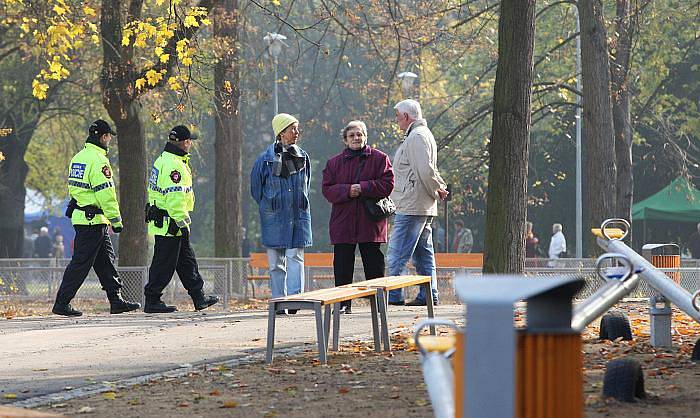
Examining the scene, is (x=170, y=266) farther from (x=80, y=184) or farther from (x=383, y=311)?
(x=383, y=311)

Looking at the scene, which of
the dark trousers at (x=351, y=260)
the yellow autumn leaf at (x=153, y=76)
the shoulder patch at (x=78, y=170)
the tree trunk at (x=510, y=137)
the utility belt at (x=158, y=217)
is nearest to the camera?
the tree trunk at (x=510, y=137)

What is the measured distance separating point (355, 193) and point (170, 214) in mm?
2540

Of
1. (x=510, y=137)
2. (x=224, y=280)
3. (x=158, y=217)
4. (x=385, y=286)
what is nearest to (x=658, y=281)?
(x=385, y=286)

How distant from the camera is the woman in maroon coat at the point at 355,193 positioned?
1483cm

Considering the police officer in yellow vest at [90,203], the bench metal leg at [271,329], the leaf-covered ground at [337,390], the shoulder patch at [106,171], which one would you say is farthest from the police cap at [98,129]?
the bench metal leg at [271,329]

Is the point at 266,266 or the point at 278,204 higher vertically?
the point at 278,204

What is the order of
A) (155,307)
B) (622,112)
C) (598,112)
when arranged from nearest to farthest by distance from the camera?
(155,307), (598,112), (622,112)

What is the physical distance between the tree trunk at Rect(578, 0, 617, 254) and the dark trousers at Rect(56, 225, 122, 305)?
10517 mm

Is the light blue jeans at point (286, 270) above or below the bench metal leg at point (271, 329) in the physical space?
above

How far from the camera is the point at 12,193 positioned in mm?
38281

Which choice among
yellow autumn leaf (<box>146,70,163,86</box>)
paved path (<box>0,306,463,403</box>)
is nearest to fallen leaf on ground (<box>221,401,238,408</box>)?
paved path (<box>0,306,463,403</box>)

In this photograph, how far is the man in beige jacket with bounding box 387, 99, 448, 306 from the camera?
15383 millimetres

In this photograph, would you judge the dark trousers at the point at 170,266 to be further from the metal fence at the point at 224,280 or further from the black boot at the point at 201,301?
the metal fence at the point at 224,280

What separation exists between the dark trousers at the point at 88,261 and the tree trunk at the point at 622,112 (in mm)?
13240
